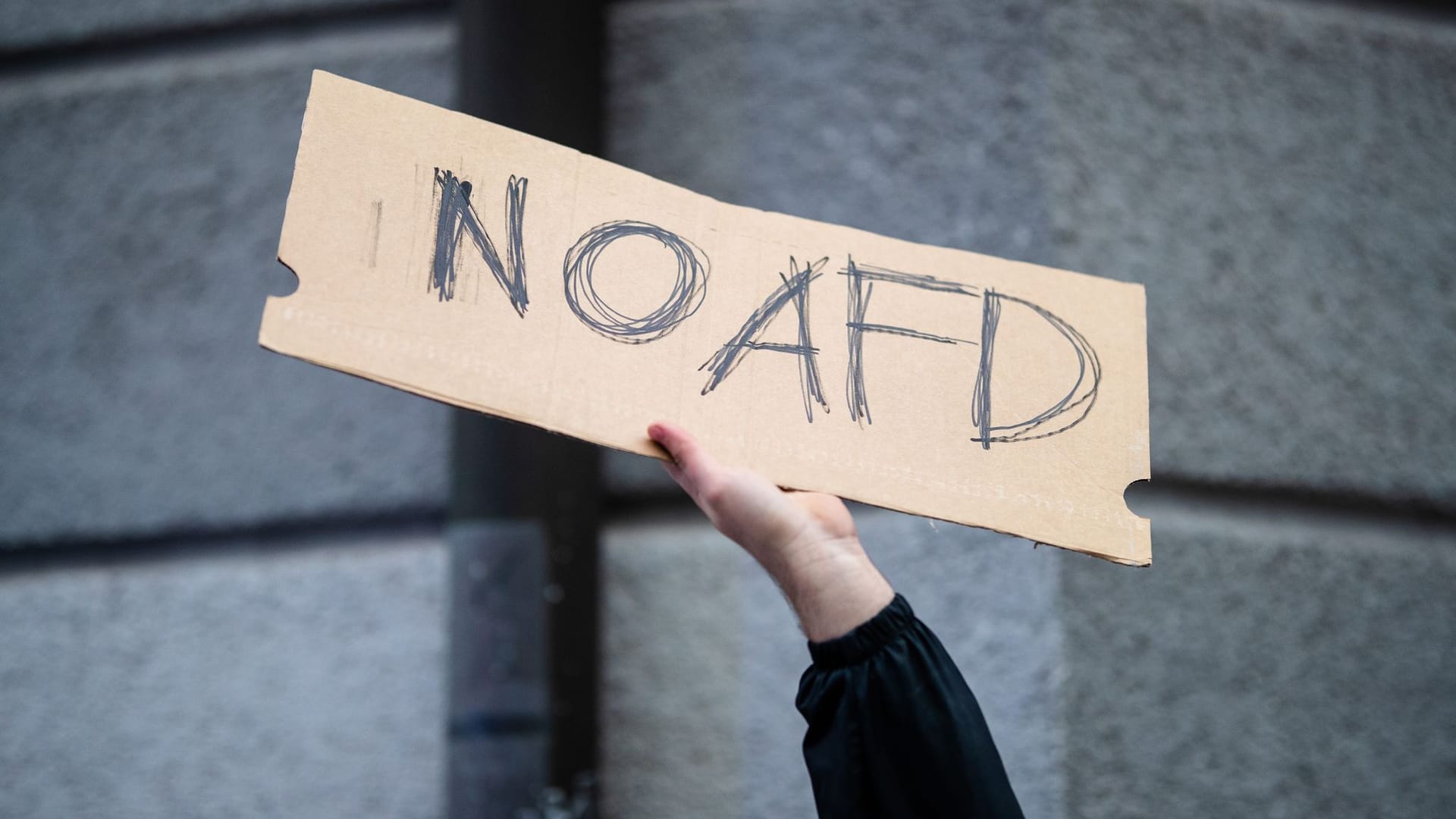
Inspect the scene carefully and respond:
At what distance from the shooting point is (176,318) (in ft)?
6.24

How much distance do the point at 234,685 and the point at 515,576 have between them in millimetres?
654

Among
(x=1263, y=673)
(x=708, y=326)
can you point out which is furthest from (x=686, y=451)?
(x=1263, y=673)

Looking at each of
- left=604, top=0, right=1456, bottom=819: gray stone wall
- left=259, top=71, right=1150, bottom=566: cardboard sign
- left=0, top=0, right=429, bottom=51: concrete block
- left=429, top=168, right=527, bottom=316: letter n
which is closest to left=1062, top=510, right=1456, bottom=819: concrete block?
left=604, top=0, right=1456, bottom=819: gray stone wall

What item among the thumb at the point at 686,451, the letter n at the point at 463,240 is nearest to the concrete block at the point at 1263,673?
the thumb at the point at 686,451

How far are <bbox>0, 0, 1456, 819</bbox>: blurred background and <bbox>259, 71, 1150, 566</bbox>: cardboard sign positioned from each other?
0.66m

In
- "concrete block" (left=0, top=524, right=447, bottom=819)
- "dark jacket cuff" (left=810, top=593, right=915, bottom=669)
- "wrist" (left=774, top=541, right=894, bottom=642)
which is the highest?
"wrist" (left=774, top=541, right=894, bottom=642)

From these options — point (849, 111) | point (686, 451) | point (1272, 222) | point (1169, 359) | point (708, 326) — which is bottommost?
point (686, 451)

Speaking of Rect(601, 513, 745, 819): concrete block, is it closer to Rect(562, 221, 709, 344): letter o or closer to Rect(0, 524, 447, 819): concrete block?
Rect(0, 524, 447, 819): concrete block

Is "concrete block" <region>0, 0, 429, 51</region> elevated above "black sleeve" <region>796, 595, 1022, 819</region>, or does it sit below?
above

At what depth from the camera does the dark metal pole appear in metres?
1.49

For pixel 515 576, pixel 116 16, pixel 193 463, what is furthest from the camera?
pixel 116 16

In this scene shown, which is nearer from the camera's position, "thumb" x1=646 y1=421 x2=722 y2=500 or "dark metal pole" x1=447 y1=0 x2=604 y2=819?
"thumb" x1=646 y1=421 x2=722 y2=500

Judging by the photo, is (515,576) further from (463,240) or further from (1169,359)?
(1169,359)

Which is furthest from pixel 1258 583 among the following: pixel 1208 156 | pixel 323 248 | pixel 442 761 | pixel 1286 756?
pixel 323 248
